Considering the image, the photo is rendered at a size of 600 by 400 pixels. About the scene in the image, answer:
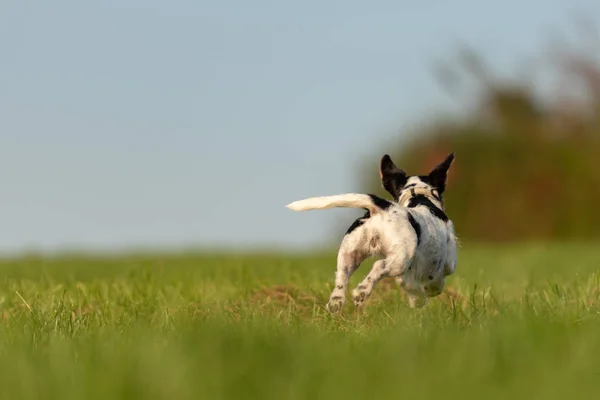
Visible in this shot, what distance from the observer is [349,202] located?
588cm

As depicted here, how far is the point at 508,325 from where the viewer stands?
13.9ft

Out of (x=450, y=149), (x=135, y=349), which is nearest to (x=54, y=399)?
(x=135, y=349)

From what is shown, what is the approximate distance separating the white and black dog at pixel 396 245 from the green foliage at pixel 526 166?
536 inches

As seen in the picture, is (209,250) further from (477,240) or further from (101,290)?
(101,290)

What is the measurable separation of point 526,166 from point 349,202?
15.3m

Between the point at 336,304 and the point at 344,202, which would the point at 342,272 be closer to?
the point at 336,304

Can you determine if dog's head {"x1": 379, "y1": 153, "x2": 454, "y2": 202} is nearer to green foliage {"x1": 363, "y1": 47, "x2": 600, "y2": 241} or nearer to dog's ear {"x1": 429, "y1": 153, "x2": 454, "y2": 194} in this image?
dog's ear {"x1": 429, "y1": 153, "x2": 454, "y2": 194}

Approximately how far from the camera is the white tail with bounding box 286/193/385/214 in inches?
230

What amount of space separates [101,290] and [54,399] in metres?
4.92

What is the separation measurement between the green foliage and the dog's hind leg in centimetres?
1403


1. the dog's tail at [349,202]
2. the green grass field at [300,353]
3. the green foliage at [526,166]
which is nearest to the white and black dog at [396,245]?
the dog's tail at [349,202]

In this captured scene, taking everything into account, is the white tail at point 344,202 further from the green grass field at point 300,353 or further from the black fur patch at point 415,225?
the green grass field at point 300,353

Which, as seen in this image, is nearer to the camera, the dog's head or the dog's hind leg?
the dog's hind leg

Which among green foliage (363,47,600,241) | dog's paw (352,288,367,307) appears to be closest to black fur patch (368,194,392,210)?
dog's paw (352,288,367,307)
